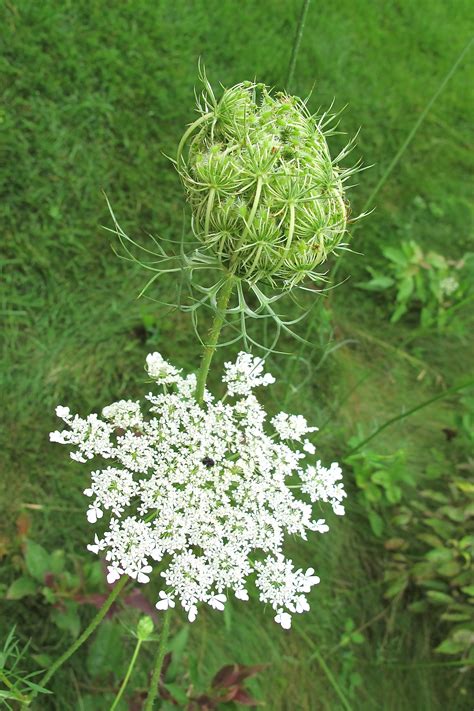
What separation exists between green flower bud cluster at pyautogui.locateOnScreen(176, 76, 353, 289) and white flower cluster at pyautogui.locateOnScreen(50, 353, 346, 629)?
1.40 feet

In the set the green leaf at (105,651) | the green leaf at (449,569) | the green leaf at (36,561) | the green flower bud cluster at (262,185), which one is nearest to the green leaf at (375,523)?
the green leaf at (449,569)

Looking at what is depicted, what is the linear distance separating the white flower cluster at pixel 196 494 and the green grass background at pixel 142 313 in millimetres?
1242

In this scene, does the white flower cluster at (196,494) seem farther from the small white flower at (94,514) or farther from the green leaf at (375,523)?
the green leaf at (375,523)

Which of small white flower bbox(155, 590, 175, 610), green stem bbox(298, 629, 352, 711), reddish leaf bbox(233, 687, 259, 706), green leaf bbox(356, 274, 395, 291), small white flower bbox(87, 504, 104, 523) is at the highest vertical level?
green leaf bbox(356, 274, 395, 291)

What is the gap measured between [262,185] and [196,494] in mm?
688

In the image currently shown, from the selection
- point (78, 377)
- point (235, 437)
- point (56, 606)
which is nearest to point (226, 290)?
point (235, 437)

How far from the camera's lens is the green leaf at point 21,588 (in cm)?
243

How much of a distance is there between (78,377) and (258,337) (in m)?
0.83

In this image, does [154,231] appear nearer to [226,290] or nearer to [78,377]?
A: [78,377]

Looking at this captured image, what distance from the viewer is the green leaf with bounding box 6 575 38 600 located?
2.43 metres

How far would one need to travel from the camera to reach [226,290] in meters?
1.45

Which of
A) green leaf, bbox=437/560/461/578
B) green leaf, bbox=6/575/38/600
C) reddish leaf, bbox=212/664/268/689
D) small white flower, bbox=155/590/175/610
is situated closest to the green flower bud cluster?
small white flower, bbox=155/590/175/610

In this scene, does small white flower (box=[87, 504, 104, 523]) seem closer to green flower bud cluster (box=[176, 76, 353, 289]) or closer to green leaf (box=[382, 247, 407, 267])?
green flower bud cluster (box=[176, 76, 353, 289])

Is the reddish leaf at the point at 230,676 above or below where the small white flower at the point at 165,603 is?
below
